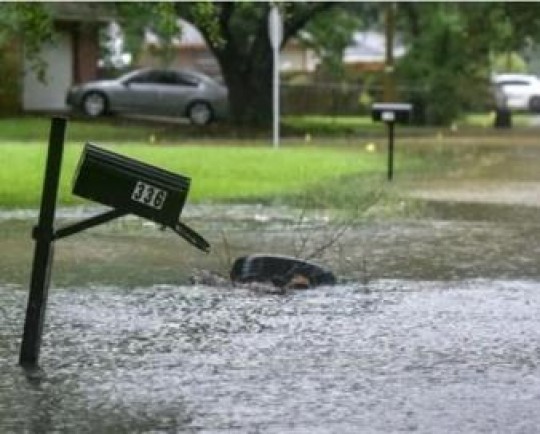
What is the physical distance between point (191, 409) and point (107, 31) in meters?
39.7

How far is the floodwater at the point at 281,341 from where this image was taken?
6539mm

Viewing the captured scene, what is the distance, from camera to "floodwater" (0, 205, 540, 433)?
6539 millimetres

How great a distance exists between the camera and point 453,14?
4391cm

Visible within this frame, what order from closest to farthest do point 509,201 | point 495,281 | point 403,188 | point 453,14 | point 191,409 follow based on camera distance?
point 191,409 → point 495,281 → point 509,201 → point 403,188 → point 453,14

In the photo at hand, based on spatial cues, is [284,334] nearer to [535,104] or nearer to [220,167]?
[220,167]

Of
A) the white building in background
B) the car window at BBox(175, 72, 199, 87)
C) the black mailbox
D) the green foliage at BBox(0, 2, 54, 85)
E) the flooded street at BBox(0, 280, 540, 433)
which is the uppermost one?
the white building in background

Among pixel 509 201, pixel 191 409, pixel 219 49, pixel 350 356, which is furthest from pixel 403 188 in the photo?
pixel 219 49

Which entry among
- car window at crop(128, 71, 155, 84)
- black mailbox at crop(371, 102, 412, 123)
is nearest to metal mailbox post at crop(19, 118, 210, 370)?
black mailbox at crop(371, 102, 412, 123)

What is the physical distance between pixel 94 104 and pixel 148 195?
31.9 m

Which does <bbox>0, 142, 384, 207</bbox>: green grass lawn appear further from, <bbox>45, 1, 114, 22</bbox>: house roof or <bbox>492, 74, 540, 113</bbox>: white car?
<bbox>492, 74, 540, 113</bbox>: white car

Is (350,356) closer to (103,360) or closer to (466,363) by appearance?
(466,363)

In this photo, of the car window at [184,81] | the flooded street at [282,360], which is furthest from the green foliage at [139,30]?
the flooded street at [282,360]

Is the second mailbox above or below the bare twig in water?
above

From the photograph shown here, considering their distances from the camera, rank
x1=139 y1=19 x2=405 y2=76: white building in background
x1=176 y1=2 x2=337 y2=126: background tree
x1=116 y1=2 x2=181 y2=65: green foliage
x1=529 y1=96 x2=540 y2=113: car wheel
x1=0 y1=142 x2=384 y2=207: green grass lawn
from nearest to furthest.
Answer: x1=0 y1=142 x2=384 y2=207: green grass lawn < x1=116 y1=2 x2=181 y2=65: green foliage < x1=176 y1=2 x2=337 y2=126: background tree < x1=529 y1=96 x2=540 y2=113: car wheel < x1=139 y1=19 x2=405 y2=76: white building in background
